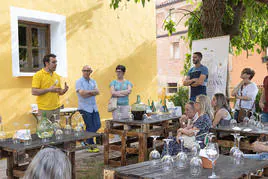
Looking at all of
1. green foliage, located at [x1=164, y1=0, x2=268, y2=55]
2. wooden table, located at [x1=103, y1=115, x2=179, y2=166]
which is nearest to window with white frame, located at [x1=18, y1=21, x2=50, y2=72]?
wooden table, located at [x1=103, y1=115, x2=179, y2=166]

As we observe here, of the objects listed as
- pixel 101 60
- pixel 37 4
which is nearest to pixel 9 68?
pixel 37 4

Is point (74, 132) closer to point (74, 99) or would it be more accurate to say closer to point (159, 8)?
point (74, 99)

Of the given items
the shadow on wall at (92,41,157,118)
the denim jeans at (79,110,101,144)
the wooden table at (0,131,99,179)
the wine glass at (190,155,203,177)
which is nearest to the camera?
the wine glass at (190,155,203,177)

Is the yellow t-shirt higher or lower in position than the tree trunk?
lower

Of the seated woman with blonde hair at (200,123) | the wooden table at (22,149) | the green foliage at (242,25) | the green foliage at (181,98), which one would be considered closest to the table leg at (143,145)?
the seated woman with blonde hair at (200,123)

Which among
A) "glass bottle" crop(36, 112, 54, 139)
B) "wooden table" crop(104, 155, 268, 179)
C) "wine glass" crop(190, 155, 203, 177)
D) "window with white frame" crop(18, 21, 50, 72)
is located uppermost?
"window with white frame" crop(18, 21, 50, 72)

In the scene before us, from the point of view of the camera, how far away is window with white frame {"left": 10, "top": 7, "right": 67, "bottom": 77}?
6.83 m

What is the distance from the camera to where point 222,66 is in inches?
278

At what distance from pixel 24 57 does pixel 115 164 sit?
3101mm

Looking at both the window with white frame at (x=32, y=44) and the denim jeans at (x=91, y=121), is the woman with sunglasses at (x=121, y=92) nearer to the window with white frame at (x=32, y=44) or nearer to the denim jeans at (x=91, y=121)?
the denim jeans at (x=91, y=121)

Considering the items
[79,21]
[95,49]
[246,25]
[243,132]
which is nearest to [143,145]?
[243,132]

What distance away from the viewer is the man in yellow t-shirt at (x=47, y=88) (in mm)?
5324

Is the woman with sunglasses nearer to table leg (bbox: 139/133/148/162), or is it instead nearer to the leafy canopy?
table leg (bbox: 139/133/148/162)

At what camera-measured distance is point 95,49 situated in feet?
27.5
